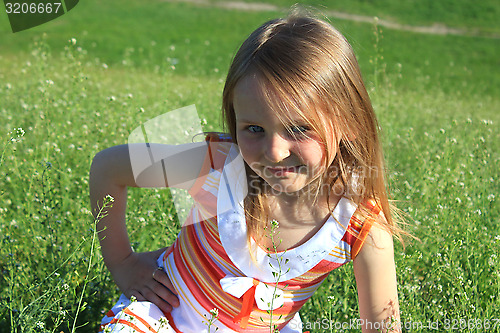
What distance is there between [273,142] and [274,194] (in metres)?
0.37

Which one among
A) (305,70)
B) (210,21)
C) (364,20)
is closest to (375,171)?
(305,70)

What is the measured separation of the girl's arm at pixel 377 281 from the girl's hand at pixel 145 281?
2.28 ft

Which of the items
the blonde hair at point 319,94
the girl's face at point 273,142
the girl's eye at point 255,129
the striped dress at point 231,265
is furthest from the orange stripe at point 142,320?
the girl's eye at point 255,129

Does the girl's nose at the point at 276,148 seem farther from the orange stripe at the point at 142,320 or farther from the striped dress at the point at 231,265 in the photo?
the orange stripe at the point at 142,320

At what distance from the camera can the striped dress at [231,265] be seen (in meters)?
2.05

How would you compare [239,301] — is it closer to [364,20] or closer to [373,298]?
[373,298]

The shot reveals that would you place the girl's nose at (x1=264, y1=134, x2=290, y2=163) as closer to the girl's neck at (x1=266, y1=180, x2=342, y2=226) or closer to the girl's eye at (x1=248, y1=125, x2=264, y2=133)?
the girl's eye at (x1=248, y1=125, x2=264, y2=133)

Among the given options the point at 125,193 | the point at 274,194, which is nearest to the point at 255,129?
the point at 274,194

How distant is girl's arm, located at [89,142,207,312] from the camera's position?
213 centimetres

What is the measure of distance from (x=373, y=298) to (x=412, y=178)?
1.85m

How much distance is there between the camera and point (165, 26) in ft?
57.5

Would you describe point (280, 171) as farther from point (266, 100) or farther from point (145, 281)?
point (145, 281)

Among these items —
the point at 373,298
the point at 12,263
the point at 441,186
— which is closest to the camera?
the point at 373,298

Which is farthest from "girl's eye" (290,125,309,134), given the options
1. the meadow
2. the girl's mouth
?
the meadow
